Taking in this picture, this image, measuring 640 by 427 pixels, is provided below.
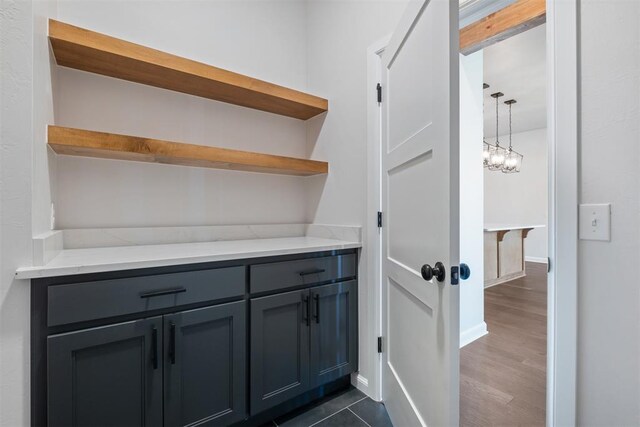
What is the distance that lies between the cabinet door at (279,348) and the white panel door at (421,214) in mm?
479

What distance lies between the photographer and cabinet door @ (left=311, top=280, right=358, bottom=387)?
1.74 metres

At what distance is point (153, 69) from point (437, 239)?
1.70m

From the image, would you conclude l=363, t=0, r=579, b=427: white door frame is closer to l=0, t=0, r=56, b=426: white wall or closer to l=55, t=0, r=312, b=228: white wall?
l=55, t=0, r=312, b=228: white wall

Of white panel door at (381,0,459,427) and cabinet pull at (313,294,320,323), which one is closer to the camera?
white panel door at (381,0,459,427)

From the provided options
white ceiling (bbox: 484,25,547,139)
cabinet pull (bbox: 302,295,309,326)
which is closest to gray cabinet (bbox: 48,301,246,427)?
cabinet pull (bbox: 302,295,309,326)

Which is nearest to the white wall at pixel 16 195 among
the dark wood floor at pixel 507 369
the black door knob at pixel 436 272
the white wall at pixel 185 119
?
the white wall at pixel 185 119

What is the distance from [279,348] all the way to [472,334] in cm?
194

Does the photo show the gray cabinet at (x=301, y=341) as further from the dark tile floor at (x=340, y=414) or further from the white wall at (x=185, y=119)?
the white wall at (x=185, y=119)

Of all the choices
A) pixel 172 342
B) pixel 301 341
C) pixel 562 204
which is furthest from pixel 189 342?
pixel 562 204

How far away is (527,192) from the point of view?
22.5 ft

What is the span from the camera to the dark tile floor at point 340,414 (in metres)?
1.61

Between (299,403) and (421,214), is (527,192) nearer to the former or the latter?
(421,214)

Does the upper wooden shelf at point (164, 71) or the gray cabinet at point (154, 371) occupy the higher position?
the upper wooden shelf at point (164, 71)

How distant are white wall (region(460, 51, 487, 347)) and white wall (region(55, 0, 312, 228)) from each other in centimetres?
136
